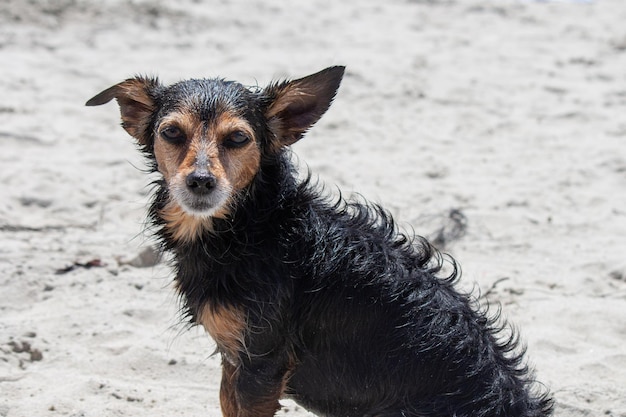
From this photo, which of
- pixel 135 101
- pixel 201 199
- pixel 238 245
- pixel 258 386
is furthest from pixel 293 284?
pixel 135 101

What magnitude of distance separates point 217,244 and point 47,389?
145 centimetres

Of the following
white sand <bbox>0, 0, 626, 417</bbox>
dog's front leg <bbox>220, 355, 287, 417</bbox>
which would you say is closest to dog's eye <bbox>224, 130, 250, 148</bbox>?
dog's front leg <bbox>220, 355, 287, 417</bbox>

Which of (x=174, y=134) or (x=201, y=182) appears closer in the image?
(x=201, y=182)

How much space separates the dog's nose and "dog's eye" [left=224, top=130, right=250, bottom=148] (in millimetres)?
239

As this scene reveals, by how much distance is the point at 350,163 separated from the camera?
27.8ft

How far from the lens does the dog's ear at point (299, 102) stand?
447cm

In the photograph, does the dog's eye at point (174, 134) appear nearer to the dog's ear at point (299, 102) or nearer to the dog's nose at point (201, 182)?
the dog's nose at point (201, 182)

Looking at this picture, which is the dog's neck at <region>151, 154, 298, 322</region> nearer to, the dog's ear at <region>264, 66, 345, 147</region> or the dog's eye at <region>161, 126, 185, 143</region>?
the dog's ear at <region>264, 66, 345, 147</region>

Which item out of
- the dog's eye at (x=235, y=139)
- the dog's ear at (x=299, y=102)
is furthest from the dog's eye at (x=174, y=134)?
the dog's ear at (x=299, y=102)

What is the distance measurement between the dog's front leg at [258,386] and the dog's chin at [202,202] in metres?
0.73

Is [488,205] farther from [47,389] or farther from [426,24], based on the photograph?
[426,24]

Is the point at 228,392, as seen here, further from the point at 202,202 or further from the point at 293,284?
the point at 202,202

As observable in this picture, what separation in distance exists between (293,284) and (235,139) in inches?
29.9

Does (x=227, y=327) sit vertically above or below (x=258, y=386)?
above
